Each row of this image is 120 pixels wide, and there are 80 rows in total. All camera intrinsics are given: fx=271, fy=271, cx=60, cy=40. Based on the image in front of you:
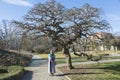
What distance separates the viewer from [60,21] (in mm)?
20703

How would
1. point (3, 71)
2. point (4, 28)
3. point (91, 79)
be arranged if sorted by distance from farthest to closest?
point (4, 28) → point (3, 71) → point (91, 79)

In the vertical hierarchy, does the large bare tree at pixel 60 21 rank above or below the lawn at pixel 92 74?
above

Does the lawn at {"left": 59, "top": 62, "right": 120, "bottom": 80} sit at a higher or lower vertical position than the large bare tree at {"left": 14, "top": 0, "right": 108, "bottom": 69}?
lower

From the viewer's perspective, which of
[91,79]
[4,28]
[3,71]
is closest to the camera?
[91,79]

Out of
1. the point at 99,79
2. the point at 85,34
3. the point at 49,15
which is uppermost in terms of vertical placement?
the point at 49,15

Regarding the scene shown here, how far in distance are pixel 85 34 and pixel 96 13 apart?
1.90 metres

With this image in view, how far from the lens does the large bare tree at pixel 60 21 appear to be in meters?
20.3

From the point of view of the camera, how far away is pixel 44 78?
16.4 m

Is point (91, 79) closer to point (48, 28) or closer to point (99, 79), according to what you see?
point (99, 79)

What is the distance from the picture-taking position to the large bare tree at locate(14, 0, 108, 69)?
20.3m

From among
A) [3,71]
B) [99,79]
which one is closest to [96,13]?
[99,79]

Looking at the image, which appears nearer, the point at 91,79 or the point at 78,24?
the point at 91,79

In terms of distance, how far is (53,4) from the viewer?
66.6ft

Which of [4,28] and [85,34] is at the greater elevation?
[4,28]
